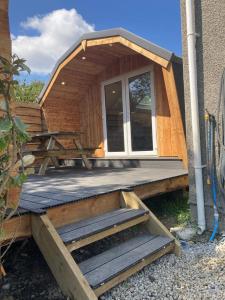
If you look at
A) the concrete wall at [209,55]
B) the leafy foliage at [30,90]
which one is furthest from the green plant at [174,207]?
the leafy foliage at [30,90]

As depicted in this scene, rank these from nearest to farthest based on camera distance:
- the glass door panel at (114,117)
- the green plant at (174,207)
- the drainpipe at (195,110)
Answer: the drainpipe at (195,110), the green plant at (174,207), the glass door panel at (114,117)

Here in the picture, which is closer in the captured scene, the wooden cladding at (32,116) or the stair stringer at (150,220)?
the stair stringer at (150,220)

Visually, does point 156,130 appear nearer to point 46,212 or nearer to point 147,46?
point 147,46

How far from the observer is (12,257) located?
2689mm

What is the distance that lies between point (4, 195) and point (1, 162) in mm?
264

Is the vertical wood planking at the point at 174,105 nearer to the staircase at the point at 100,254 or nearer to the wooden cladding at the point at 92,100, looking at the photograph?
the wooden cladding at the point at 92,100

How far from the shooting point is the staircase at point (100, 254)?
188 cm

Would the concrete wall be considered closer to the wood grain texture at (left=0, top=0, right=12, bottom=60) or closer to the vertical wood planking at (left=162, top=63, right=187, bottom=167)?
the vertical wood planking at (left=162, top=63, right=187, bottom=167)

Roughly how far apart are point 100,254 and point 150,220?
682mm

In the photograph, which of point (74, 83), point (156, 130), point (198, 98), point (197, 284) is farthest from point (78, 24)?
point (197, 284)

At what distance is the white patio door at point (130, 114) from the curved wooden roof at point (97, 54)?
470mm

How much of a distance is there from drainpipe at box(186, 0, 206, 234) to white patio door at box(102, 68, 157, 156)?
2.09 m

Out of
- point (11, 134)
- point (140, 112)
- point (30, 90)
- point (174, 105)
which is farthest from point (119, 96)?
point (30, 90)

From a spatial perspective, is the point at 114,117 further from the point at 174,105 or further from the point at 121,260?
the point at 121,260
